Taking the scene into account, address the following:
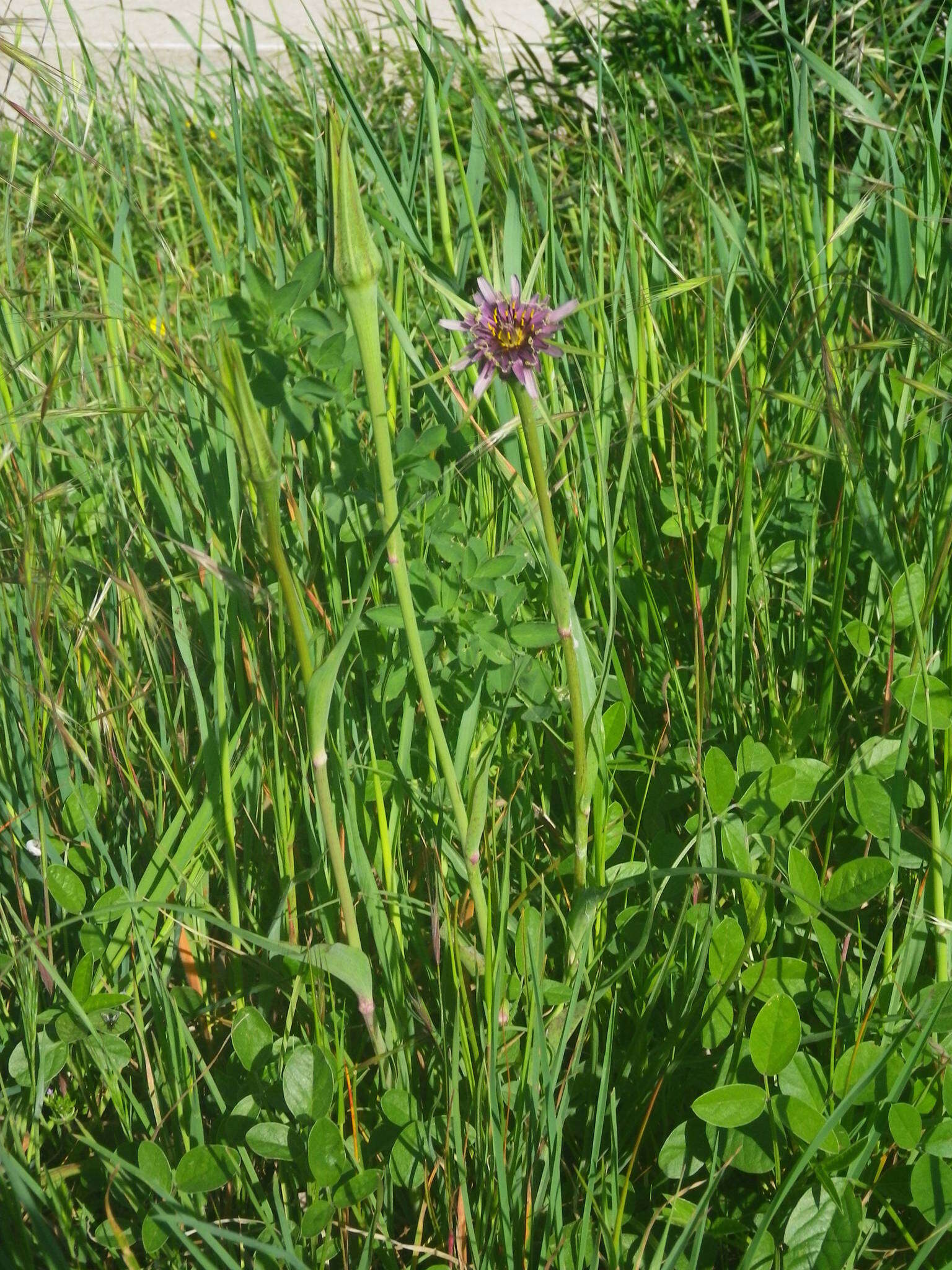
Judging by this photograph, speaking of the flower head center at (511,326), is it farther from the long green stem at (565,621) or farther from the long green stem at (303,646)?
the long green stem at (303,646)

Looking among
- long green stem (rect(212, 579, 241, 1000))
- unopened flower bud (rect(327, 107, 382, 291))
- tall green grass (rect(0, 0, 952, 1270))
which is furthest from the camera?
long green stem (rect(212, 579, 241, 1000))

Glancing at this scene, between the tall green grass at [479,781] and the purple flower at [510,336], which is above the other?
the purple flower at [510,336]

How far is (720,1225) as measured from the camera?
93 cm

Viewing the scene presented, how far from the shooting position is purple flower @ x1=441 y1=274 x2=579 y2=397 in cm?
96

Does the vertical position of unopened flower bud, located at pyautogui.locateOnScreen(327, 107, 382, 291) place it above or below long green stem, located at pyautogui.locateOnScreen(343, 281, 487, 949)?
above

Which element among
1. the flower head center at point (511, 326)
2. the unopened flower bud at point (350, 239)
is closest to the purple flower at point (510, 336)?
the flower head center at point (511, 326)

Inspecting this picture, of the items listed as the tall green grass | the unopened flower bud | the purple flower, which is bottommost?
the tall green grass

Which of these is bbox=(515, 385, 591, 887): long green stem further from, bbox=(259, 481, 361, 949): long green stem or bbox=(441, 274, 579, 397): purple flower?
bbox=(259, 481, 361, 949): long green stem

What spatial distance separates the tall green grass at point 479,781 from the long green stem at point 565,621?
1.8 inches

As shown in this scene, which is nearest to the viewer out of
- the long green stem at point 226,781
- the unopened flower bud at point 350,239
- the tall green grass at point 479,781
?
the unopened flower bud at point 350,239

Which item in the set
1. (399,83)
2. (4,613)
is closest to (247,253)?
(4,613)

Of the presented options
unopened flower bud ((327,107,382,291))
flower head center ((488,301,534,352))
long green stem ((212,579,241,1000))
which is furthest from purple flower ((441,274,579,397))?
long green stem ((212,579,241,1000))

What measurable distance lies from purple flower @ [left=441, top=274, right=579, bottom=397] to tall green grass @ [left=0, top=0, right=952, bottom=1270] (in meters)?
0.06

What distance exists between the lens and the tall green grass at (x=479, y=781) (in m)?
0.94
